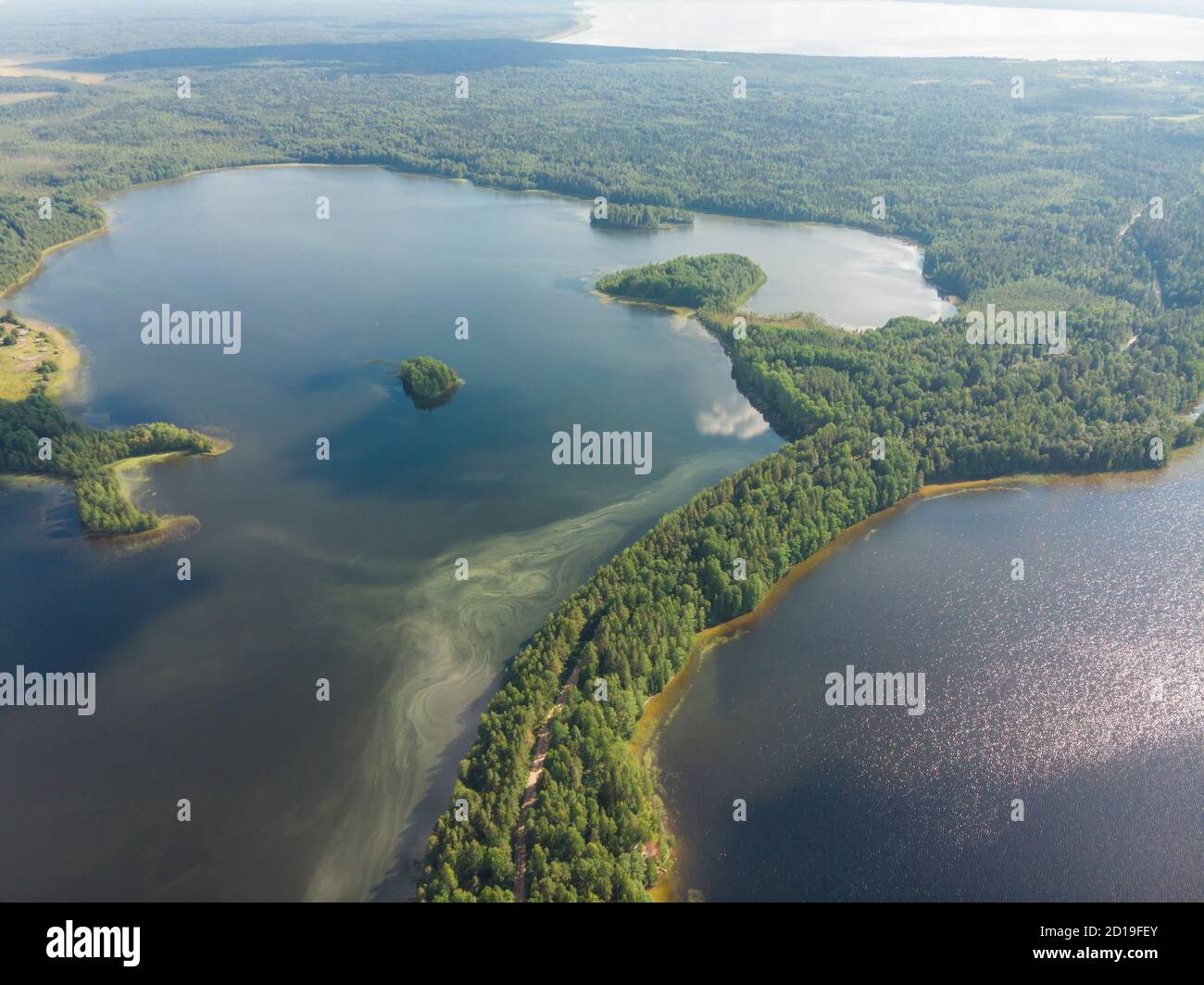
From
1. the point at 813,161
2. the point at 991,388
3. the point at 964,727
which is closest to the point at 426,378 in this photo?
the point at 991,388

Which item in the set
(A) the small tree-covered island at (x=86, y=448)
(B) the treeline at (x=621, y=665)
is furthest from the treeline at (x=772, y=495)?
(A) the small tree-covered island at (x=86, y=448)

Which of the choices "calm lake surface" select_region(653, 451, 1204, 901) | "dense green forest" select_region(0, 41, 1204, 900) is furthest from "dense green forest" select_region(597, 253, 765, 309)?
"calm lake surface" select_region(653, 451, 1204, 901)

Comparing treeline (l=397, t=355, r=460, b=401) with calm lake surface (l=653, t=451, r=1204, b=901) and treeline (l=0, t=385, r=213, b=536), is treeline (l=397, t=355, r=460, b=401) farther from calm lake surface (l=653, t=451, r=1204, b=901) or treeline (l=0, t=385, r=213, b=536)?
calm lake surface (l=653, t=451, r=1204, b=901)

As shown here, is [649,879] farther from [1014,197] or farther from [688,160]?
[688,160]

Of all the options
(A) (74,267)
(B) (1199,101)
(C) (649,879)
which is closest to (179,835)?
(C) (649,879)

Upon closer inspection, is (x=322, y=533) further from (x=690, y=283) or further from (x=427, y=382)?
(x=690, y=283)

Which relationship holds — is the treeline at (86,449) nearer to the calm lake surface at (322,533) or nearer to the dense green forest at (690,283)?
the calm lake surface at (322,533)
